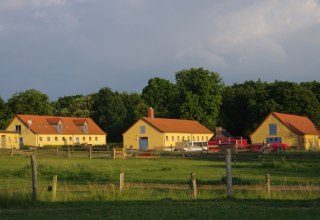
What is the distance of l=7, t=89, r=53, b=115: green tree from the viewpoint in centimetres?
10738

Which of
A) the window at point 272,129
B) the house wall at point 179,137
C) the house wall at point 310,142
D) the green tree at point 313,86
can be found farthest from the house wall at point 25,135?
the green tree at point 313,86

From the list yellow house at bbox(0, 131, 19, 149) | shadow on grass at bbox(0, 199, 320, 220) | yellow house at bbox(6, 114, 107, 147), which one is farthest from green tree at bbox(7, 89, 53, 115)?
shadow on grass at bbox(0, 199, 320, 220)

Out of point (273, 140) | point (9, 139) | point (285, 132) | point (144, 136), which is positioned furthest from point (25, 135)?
point (285, 132)

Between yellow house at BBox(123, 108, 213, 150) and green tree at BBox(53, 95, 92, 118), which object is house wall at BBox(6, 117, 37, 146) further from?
green tree at BBox(53, 95, 92, 118)

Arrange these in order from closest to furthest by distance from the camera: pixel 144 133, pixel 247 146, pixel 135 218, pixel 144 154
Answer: pixel 135 218
pixel 144 154
pixel 247 146
pixel 144 133

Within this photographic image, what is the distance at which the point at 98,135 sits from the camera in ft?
312

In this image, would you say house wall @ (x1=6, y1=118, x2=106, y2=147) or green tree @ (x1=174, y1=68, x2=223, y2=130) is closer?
house wall @ (x1=6, y1=118, x2=106, y2=147)

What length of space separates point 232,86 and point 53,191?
97.8 meters

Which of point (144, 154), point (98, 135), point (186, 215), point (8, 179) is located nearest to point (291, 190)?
point (186, 215)

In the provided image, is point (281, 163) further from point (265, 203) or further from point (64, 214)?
point (64, 214)

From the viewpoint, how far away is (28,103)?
108500 millimetres

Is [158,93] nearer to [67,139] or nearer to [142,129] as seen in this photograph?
[67,139]

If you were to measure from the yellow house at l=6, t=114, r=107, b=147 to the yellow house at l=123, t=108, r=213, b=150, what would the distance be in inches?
536

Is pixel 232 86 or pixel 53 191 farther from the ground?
pixel 232 86
